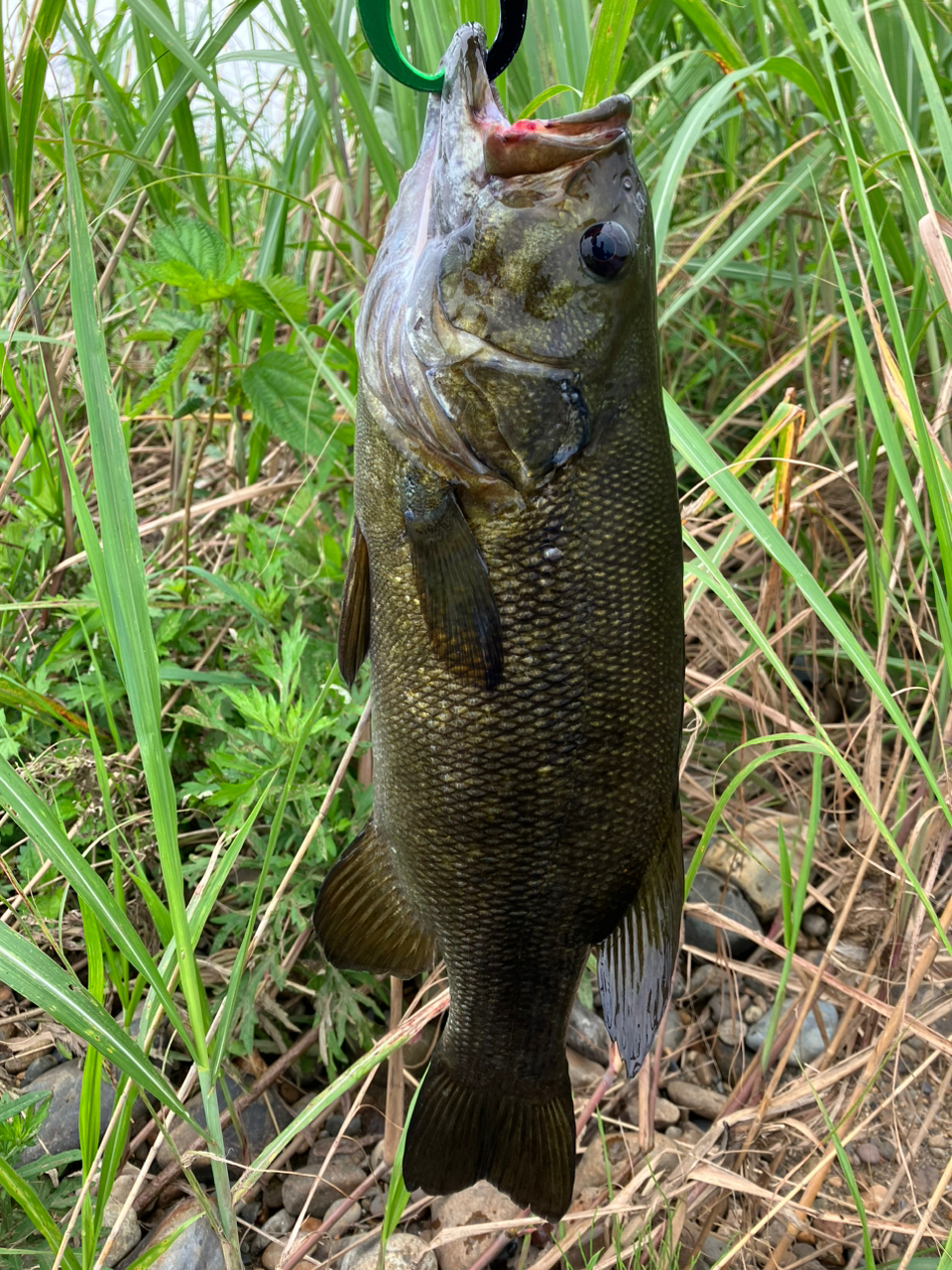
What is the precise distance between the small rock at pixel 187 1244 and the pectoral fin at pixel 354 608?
3.32 ft

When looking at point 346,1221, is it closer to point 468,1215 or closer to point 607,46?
point 468,1215

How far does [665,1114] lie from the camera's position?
7.02 feet

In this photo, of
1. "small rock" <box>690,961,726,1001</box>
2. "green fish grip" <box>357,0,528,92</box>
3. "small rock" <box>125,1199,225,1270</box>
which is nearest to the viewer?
"green fish grip" <box>357,0,528,92</box>

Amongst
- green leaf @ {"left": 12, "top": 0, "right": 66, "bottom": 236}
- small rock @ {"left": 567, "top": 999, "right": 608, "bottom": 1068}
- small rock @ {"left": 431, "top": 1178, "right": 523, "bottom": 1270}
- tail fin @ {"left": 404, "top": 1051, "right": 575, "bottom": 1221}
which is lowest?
small rock @ {"left": 431, "top": 1178, "right": 523, "bottom": 1270}

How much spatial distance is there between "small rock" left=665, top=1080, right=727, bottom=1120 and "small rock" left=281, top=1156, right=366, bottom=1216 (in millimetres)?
718

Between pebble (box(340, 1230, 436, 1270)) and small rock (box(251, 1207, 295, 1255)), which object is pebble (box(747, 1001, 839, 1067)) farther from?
small rock (box(251, 1207, 295, 1255))

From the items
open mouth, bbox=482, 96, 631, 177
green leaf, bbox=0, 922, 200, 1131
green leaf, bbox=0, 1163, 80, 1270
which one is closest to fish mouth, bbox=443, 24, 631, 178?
open mouth, bbox=482, 96, 631, 177

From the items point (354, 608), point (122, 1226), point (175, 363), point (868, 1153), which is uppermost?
point (175, 363)

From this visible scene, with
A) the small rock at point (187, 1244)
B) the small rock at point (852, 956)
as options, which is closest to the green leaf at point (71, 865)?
the small rock at point (187, 1244)

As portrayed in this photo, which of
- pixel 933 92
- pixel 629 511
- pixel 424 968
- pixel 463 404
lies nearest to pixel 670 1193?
pixel 424 968

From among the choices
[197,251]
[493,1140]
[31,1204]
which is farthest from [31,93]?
[493,1140]

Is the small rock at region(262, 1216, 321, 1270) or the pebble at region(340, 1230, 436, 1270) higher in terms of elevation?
the small rock at region(262, 1216, 321, 1270)

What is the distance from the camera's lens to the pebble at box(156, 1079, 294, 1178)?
1.97 m

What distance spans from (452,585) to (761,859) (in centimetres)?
181
